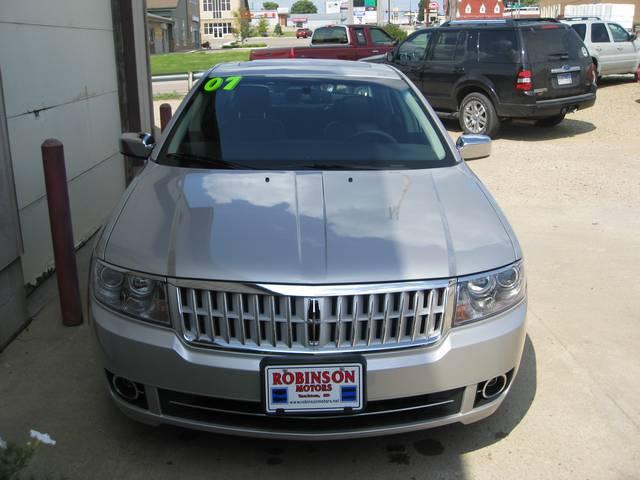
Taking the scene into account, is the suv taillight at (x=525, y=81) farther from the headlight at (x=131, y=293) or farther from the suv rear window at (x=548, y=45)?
the headlight at (x=131, y=293)

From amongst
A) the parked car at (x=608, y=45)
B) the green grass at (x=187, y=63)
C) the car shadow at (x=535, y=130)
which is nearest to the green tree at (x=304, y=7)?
the green grass at (x=187, y=63)

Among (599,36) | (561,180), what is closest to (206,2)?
(599,36)

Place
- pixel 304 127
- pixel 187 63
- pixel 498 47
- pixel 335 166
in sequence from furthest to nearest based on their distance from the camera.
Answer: pixel 187 63
pixel 498 47
pixel 304 127
pixel 335 166

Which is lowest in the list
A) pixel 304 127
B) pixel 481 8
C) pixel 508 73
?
pixel 508 73

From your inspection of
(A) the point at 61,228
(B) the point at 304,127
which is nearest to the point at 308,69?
(B) the point at 304,127

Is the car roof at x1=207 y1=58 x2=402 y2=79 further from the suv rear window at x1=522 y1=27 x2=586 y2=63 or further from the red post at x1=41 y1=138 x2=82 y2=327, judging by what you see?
the suv rear window at x1=522 y1=27 x2=586 y2=63

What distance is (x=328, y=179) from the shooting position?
3.58 meters

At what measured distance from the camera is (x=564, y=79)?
1160 centimetres

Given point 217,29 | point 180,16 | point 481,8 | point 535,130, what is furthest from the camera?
point 217,29

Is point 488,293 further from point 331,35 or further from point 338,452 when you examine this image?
point 331,35

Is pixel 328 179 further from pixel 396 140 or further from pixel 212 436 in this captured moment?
pixel 212 436

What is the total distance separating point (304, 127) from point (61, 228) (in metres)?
1.64

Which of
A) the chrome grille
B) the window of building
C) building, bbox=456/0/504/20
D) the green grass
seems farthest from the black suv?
the window of building

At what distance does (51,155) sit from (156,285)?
185 cm
